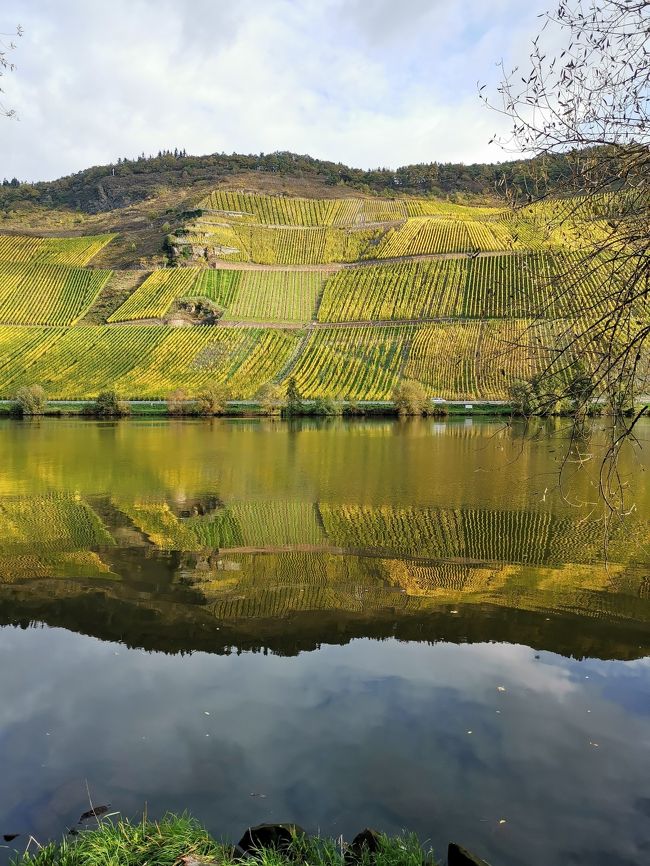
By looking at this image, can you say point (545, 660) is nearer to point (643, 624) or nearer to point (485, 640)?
point (485, 640)

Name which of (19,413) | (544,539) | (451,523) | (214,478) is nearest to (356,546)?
(451,523)

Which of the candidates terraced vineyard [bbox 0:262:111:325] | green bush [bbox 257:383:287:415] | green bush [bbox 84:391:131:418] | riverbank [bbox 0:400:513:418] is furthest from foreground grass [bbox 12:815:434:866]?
terraced vineyard [bbox 0:262:111:325]

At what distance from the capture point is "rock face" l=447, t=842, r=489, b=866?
5.73m

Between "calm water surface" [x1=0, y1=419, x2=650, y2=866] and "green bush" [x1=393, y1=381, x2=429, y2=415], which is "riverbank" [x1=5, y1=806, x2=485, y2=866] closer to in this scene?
"calm water surface" [x1=0, y1=419, x2=650, y2=866]

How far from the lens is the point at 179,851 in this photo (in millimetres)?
5922

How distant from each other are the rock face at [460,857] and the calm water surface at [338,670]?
437mm

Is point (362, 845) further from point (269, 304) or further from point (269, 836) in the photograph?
point (269, 304)

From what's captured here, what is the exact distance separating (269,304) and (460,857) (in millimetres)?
118861

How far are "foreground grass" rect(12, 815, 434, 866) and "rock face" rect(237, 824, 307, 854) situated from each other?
0.24ft

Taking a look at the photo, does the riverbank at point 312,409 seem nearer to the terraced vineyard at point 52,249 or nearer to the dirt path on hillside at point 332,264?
the dirt path on hillside at point 332,264

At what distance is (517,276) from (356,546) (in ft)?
353

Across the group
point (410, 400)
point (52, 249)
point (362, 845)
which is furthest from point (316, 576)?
point (52, 249)

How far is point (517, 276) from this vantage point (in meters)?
116

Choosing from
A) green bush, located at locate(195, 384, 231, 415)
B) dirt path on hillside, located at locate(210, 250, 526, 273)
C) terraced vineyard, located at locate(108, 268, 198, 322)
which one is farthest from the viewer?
dirt path on hillside, located at locate(210, 250, 526, 273)
